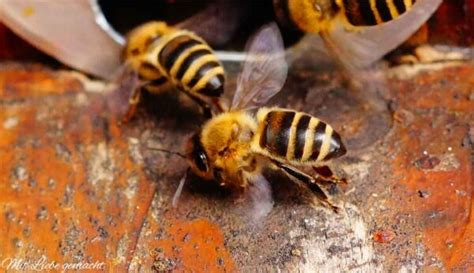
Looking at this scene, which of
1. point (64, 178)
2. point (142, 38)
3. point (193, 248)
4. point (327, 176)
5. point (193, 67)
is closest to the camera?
point (193, 248)

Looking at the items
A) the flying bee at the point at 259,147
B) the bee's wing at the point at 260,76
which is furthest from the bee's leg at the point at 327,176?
the bee's wing at the point at 260,76

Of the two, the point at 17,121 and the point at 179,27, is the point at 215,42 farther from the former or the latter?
the point at 17,121

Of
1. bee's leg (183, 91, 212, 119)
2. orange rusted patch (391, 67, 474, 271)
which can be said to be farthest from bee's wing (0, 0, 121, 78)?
orange rusted patch (391, 67, 474, 271)

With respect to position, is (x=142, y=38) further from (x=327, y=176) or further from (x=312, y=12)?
(x=327, y=176)

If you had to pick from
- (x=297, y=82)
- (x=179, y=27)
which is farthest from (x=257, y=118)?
(x=179, y=27)

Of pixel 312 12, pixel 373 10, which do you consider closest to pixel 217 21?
pixel 312 12

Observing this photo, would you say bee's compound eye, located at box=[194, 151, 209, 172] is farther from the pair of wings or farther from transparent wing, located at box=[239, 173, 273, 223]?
the pair of wings

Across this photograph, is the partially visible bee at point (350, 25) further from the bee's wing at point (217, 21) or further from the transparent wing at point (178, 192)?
the transparent wing at point (178, 192)
